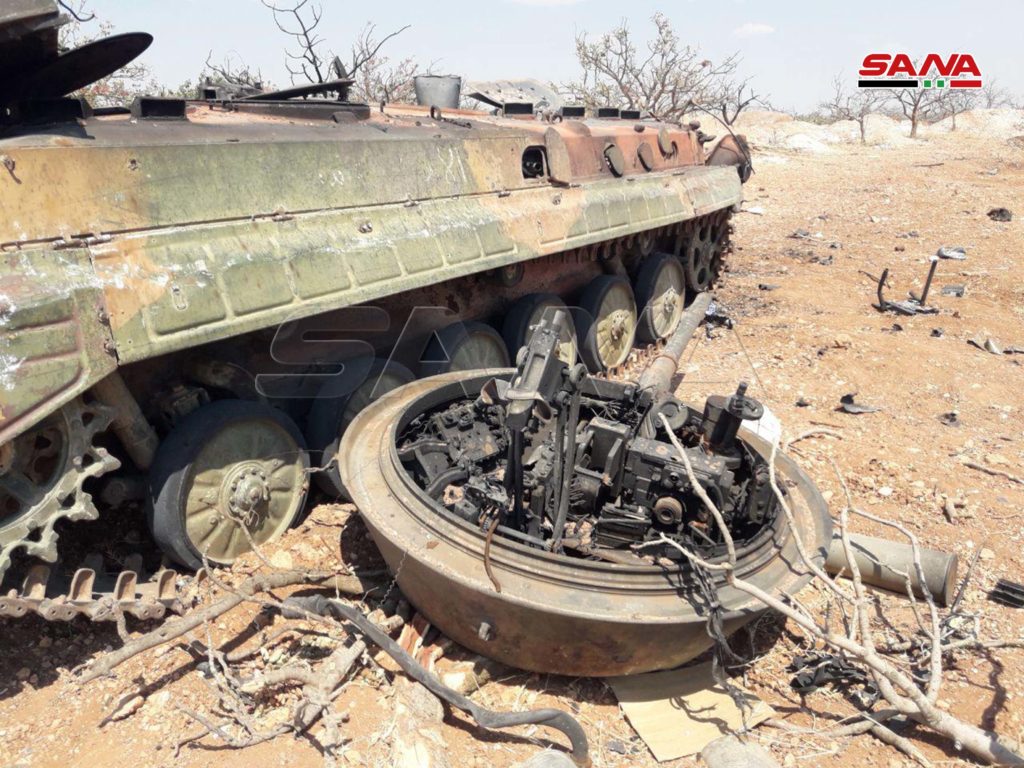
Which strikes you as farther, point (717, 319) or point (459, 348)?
point (717, 319)

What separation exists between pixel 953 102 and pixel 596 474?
163 feet

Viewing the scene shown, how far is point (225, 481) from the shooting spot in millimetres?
4086

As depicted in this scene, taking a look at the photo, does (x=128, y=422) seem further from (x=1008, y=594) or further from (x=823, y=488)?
(x=1008, y=594)

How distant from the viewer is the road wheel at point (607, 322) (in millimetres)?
7195

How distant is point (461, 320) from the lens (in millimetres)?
5992

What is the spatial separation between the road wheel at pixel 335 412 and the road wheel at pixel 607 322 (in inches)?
109

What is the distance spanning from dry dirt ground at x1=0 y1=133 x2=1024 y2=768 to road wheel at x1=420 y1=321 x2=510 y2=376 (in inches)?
55.3

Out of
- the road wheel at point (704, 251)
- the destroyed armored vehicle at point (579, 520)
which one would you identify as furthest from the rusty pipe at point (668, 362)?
the road wheel at point (704, 251)

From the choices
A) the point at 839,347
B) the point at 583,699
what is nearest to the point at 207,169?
the point at 583,699

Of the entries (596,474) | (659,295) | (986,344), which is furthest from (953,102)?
(596,474)

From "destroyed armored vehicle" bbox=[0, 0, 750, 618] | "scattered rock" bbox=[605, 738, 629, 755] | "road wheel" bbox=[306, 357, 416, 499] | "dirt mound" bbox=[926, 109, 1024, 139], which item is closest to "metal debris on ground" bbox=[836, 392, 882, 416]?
"destroyed armored vehicle" bbox=[0, 0, 750, 618]

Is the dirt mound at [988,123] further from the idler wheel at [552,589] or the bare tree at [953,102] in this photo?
the idler wheel at [552,589]

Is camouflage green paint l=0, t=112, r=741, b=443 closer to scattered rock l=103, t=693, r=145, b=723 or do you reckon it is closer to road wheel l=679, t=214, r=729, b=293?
scattered rock l=103, t=693, r=145, b=723

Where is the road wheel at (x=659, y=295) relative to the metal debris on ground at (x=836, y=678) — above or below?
above
